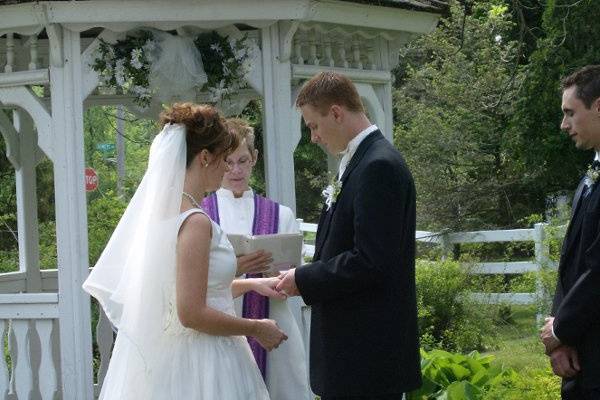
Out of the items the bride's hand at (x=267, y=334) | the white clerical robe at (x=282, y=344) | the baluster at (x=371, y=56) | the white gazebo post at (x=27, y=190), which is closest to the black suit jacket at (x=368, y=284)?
the bride's hand at (x=267, y=334)

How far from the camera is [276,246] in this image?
17.1ft

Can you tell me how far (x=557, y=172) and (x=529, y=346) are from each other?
27.4ft

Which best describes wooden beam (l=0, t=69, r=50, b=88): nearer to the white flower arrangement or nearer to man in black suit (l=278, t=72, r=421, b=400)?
the white flower arrangement

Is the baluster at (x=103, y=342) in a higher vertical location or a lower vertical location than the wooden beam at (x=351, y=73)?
lower

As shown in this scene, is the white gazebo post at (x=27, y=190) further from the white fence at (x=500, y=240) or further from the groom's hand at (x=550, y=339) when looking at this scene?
the groom's hand at (x=550, y=339)

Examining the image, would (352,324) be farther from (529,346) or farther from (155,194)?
(529,346)

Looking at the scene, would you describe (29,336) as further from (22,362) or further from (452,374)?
(452,374)

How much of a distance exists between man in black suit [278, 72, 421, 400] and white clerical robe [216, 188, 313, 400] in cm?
146

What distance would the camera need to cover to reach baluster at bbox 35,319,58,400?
7215 mm

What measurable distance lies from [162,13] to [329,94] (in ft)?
9.43

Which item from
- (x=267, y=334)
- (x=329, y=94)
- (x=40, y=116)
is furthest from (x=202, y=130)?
(x=40, y=116)

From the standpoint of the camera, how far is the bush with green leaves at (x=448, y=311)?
34.0 ft

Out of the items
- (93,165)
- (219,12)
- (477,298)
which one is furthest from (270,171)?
(93,165)

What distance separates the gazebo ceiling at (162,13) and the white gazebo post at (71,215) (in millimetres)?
244
